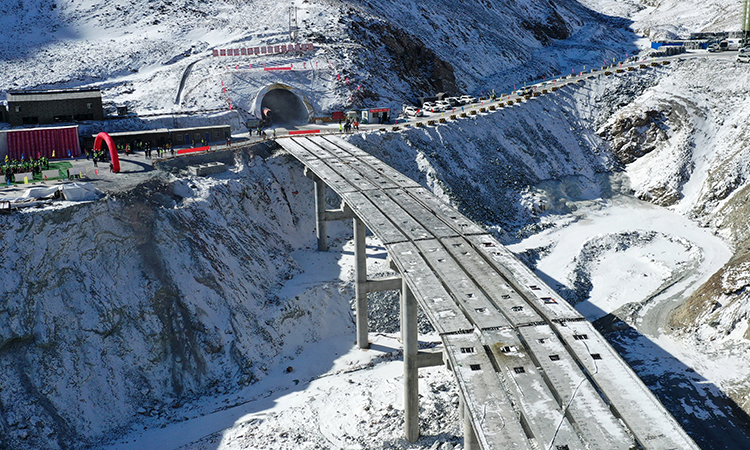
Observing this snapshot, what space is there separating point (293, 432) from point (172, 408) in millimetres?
7554

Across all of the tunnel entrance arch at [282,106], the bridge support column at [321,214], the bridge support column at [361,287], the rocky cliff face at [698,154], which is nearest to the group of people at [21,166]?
the bridge support column at [321,214]

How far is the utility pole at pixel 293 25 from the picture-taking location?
7962 cm

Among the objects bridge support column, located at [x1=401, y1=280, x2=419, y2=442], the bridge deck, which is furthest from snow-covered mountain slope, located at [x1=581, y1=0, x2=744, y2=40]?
bridge support column, located at [x1=401, y1=280, x2=419, y2=442]

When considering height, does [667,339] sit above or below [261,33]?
below

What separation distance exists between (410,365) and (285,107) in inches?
1911

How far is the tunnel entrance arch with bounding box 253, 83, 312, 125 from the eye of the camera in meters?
69.1

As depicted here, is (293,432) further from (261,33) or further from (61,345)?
(261,33)

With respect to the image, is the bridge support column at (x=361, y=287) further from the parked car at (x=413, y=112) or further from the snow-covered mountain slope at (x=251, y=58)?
the snow-covered mountain slope at (x=251, y=58)

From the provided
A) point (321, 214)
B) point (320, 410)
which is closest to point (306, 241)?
point (321, 214)

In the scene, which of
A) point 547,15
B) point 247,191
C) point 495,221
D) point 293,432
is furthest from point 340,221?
point 547,15

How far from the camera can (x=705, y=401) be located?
114ft

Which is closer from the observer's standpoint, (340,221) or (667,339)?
(667,339)

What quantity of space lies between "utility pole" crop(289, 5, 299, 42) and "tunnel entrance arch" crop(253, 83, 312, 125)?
27.7 ft

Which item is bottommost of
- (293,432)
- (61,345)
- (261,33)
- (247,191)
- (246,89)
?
(293,432)
